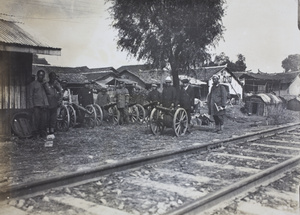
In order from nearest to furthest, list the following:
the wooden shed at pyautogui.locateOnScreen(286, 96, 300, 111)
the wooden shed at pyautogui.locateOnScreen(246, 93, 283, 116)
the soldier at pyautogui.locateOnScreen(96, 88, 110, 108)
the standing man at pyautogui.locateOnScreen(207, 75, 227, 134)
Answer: the soldier at pyautogui.locateOnScreen(96, 88, 110, 108) < the standing man at pyautogui.locateOnScreen(207, 75, 227, 134) < the wooden shed at pyautogui.locateOnScreen(246, 93, 283, 116) < the wooden shed at pyautogui.locateOnScreen(286, 96, 300, 111)

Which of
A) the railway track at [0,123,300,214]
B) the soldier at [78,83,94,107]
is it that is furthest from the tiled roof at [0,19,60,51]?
the railway track at [0,123,300,214]

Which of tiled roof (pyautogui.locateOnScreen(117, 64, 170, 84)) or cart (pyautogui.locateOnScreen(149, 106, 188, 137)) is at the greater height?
tiled roof (pyautogui.locateOnScreen(117, 64, 170, 84))

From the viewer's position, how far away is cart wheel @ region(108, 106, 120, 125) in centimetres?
750

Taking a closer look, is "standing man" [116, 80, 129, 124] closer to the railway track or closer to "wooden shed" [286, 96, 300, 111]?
the railway track

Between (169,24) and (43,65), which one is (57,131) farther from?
(169,24)

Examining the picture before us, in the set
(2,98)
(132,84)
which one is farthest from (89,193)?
(132,84)

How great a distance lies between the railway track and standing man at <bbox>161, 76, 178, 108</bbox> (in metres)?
2.24

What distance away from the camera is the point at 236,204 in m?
3.03

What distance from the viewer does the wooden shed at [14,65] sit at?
402 cm

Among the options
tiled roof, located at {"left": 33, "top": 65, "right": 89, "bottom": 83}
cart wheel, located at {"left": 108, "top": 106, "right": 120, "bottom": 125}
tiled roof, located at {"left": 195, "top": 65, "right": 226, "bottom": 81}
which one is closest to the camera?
tiled roof, located at {"left": 33, "top": 65, "right": 89, "bottom": 83}

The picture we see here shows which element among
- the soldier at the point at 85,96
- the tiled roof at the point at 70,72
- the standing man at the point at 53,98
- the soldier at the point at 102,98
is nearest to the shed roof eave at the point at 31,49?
the tiled roof at the point at 70,72

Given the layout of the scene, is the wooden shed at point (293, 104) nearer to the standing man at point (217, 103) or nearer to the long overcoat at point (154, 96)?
the standing man at point (217, 103)

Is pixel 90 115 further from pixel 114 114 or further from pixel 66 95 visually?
pixel 114 114

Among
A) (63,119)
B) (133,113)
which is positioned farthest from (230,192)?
(133,113)
